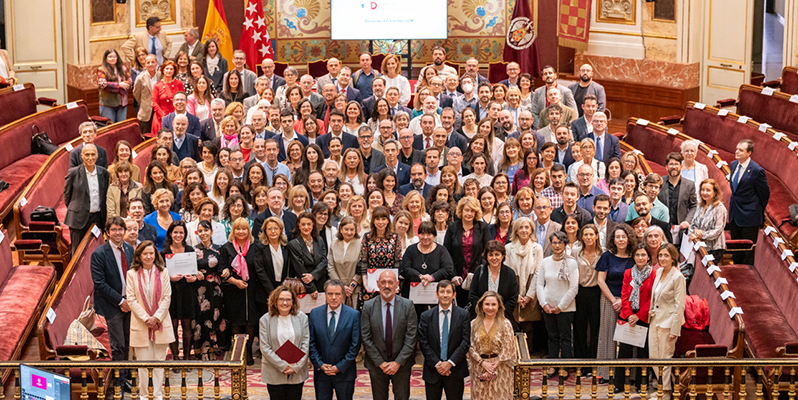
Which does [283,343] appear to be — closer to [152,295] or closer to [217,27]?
[152,295]

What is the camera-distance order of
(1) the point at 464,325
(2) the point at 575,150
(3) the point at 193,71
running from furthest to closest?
(3) the point at 193,71
(2) the point at 575,150
(1) the point at 464,325

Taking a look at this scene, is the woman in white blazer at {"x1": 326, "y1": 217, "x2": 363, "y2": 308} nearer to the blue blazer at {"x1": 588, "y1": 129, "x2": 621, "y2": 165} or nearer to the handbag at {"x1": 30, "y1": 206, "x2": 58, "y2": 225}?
the handbag at {"x1": 30, "y1": 206, "x2": 58, "y2": 225}

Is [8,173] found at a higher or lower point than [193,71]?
lower

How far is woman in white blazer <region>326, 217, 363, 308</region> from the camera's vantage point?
728cm

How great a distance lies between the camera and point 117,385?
5852 mm

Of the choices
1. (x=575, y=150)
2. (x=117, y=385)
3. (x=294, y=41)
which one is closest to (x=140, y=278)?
(x=117, y=385)

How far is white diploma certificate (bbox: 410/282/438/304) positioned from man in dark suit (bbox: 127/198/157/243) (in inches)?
78.7

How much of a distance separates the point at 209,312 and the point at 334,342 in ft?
4.58

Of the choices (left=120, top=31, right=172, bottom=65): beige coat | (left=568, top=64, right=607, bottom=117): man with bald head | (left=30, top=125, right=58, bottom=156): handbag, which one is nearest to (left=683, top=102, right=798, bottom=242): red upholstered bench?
(left=568, top=64, right=607, bottom=117): man with bald head

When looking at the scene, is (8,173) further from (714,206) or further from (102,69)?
(714,206)

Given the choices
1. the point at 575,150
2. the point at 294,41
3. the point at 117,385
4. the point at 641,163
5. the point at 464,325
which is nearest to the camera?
the point at 117,385

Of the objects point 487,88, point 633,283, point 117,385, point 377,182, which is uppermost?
point 487,88

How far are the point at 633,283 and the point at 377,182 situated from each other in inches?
92.2

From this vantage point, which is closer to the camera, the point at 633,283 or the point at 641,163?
the point at 633,283
